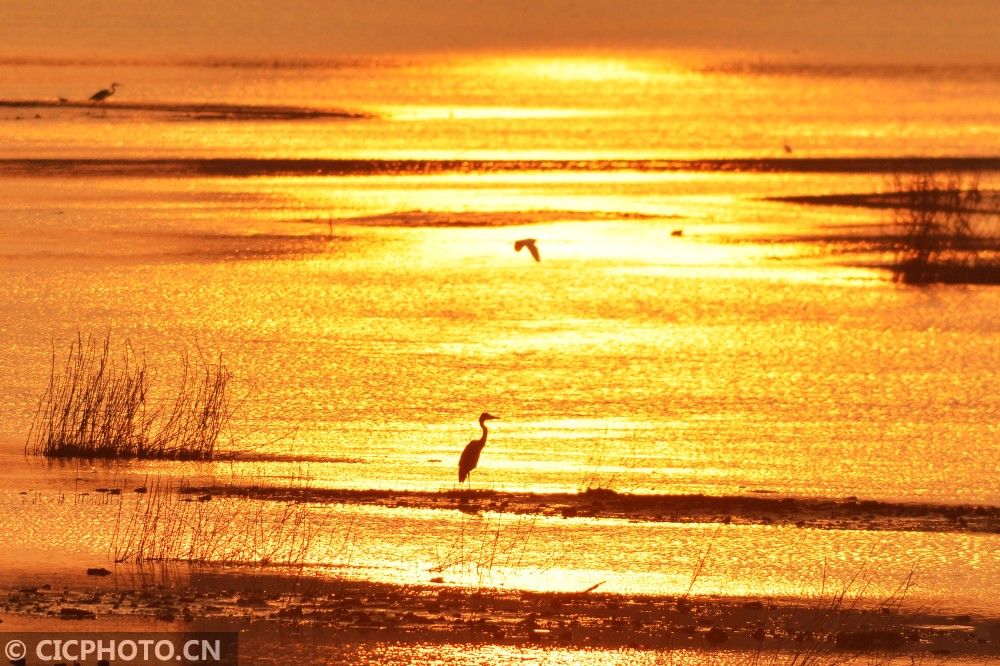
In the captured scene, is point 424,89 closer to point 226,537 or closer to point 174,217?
point 174,217

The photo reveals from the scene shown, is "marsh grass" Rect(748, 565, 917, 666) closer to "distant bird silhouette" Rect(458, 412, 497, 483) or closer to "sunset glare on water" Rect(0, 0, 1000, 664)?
"sunset glare on water" Rect(0, 0, 1000, 664)

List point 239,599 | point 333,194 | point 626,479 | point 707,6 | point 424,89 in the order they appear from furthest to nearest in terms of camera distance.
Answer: point 707,6 < point 424,89 < point 333,194 < point 626,479 < point 239,599

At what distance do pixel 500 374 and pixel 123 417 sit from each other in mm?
4795

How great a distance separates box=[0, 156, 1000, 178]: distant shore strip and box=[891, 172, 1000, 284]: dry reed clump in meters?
5.52

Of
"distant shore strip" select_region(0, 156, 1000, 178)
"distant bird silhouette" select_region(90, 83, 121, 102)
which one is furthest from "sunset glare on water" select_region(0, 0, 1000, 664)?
"distant bird silhouette" select_region(90, 83, 121, 102)

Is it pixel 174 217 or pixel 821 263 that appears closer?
pixel 821 263

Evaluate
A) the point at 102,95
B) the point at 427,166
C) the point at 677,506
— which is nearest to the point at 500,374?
the point at 677,506

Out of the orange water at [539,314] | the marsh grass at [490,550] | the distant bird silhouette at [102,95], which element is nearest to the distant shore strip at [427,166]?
the orange water at [539,314]

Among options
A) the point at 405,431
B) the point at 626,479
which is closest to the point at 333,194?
→ the point at 405,431

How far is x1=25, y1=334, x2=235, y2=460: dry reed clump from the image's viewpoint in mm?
15516

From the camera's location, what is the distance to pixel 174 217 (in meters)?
30.7

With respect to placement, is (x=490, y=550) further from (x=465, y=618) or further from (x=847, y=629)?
(x=847, y=629)

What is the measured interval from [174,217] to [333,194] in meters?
4.14

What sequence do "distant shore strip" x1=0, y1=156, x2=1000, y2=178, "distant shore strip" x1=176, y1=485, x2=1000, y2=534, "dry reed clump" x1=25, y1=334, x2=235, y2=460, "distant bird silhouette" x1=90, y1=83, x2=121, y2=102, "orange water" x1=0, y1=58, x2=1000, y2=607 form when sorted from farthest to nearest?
"distant bird silhouette" x1=90, y1=83, x2=121, y2=102 < "distant shore strip" x1=0, y1=156, x2=1000, y2=178 < "dry reed clump" x1=25, y1=334, x2=235, y2=460 < "orange water" x1=0, y1=58, x2=1000, y2=607 < "distant shore strip" x1=176, y1=485, x2=1000, y2=534
